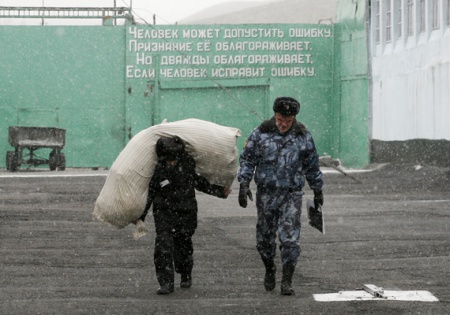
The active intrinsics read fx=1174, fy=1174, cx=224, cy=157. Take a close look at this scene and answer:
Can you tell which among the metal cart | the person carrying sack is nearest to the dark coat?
the person carrying sack

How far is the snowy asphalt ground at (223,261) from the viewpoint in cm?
902

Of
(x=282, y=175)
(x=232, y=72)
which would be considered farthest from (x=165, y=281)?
(x=232, y=72)

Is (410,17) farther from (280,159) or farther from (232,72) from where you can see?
(280,159)

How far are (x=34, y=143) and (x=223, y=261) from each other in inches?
953

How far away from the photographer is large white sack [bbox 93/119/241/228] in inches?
388

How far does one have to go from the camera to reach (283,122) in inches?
379

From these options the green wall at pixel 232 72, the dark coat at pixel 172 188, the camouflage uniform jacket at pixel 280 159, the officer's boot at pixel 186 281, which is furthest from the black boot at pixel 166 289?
the green wall at pixel 232 72

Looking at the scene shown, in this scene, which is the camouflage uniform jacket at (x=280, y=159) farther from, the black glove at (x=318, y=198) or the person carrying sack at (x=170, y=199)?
the person carrying sack at (x=170, y=199)

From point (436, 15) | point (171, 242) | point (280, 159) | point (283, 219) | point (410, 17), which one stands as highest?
point (410, 17)

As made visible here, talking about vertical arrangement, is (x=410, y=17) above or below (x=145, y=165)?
above

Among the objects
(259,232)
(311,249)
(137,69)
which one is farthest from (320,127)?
(259,232)

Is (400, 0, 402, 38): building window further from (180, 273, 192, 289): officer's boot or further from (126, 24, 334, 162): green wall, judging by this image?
(180, 273, 192, 289): officer's boot

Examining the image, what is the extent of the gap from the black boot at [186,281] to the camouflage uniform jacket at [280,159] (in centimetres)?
104

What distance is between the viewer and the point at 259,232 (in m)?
9.80
